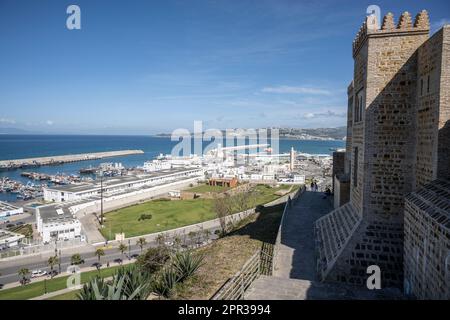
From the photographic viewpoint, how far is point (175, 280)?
7734mm

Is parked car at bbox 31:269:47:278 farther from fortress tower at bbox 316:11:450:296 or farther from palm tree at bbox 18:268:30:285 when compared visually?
fortress tower at bbox 316:11:450:296

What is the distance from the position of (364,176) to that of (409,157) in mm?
1116

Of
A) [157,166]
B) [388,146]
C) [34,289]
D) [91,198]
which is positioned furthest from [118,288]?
[157,166]

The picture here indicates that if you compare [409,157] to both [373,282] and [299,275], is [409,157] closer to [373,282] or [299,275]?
[373,282]

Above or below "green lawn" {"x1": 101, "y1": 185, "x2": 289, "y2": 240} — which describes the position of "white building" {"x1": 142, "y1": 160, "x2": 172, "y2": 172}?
above

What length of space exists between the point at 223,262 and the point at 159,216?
26725mm

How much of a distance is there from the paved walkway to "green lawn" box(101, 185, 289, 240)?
→ 17729 mm

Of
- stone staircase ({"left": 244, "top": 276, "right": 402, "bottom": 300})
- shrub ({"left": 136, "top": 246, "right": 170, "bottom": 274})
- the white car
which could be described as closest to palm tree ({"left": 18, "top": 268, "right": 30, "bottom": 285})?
the white car

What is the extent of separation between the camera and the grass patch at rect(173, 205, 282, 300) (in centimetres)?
749

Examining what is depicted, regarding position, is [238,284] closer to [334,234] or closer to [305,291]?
[305,291]

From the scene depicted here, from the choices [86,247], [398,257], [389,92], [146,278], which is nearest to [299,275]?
[398,257]

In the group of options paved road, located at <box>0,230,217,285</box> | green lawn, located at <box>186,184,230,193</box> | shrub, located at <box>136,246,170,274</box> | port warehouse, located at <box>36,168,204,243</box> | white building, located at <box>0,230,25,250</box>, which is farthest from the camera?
green lawn, located at <box>186,184,230,193</box>

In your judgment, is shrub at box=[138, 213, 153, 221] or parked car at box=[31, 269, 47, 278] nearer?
parked car at box=[31, 269, 47, 278]

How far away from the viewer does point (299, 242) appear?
1073cm
